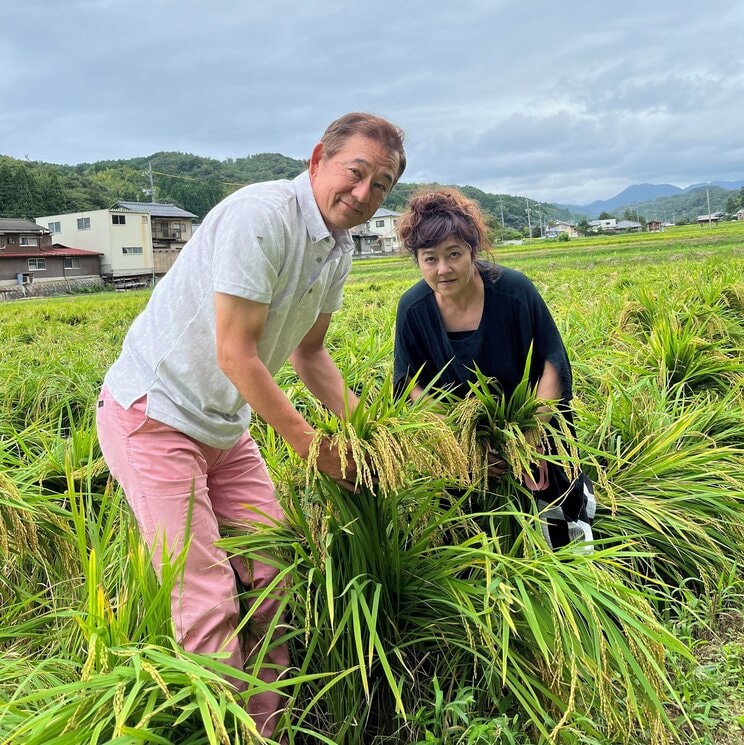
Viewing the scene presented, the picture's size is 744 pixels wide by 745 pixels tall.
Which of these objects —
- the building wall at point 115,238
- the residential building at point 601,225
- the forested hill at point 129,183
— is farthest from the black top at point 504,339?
the residential building at point 601,225

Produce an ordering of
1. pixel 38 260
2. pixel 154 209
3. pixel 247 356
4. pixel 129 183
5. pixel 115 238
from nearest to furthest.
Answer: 1. pixel 247 356
2. pixel 38 260
3. pixel 115 238
4. pixel 154 209
5. pixel 129 183

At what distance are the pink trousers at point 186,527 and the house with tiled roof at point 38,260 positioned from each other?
36346 millimetres

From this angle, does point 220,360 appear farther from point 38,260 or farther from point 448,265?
point 38,260

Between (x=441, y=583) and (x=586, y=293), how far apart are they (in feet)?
21.3

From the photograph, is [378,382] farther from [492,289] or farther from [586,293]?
[586,293]

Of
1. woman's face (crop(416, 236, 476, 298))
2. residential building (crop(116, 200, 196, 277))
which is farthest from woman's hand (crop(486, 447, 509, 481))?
residential building (crop(116, 200, 196, 277))

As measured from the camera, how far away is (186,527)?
1.69 m

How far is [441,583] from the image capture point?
6.41ft

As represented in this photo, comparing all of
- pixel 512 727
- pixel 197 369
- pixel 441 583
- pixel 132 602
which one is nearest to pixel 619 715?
pixel 512 727

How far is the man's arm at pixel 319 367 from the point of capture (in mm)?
2131

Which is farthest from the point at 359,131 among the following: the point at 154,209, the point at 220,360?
the point at 154,209

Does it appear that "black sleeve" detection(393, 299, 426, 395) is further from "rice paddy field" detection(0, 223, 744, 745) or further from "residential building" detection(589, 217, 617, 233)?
"residential building" detection(589, 217, 617, 233)

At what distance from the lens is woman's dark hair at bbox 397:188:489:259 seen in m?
2.22

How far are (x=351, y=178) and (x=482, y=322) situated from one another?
86cm
